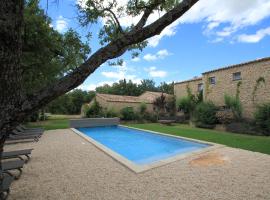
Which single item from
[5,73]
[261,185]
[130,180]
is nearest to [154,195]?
[130,180]

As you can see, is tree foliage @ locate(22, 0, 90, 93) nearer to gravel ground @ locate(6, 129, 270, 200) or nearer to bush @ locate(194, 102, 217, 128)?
gravel ground @ locate(6, 129, 270, 200)

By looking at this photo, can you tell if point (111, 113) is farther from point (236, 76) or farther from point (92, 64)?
point (92, 64)

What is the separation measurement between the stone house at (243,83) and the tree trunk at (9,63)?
1863 centimetres

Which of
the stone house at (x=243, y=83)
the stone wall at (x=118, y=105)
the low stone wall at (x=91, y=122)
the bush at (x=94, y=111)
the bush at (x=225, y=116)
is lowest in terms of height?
the low stone wall at (x=91, y=122)

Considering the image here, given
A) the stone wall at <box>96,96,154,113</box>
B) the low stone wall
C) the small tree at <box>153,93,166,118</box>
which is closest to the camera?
the low stone wall

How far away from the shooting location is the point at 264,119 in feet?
50.1

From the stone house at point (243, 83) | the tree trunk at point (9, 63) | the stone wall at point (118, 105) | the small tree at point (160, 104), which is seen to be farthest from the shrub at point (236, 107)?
the tree trunk at point (9, 63)

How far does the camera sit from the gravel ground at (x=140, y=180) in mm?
4836

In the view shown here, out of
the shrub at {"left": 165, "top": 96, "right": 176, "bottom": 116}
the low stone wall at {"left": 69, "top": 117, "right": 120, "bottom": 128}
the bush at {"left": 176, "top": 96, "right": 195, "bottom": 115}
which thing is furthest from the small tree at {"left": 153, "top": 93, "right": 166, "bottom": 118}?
the low stone wall at {"left": 69, "top": 117, "right": 120, "bottom": 128}

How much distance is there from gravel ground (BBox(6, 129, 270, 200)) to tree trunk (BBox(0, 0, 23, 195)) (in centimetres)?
291

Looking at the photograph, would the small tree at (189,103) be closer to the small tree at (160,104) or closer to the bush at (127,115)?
the small tree at (160,104)

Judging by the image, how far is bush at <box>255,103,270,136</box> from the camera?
14.8 meters

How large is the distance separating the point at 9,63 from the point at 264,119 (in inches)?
653

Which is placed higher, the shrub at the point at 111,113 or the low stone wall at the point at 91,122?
the shrub at the point at 111,113
